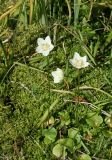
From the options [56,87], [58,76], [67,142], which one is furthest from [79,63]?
[67,142]

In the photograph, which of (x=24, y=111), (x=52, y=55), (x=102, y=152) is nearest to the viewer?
(x=102, y=152)

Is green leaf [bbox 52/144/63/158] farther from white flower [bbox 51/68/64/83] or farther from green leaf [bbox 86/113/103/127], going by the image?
white flower [bbox 51/68/64/83]

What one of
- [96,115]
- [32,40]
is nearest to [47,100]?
[96,115]

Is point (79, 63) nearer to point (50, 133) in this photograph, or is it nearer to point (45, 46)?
point (45, 46)

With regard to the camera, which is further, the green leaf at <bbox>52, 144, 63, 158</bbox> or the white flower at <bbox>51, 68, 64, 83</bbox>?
the white flower at <bbox>51, 68, 64, 83</bbox>

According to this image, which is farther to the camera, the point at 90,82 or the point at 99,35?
the point at 99,35

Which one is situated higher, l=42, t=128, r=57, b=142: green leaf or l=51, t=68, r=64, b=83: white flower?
l=51, t=68, r=64, b=83: white flower

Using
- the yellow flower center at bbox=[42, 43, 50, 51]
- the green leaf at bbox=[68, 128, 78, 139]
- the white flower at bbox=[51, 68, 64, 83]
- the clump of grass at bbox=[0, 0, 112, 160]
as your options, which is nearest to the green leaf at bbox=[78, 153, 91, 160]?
the clump of grass at bbox=[0, 0, 112, 160]

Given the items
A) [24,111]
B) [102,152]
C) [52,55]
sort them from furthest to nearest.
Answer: [52,55]
[24,111]
[102,152]

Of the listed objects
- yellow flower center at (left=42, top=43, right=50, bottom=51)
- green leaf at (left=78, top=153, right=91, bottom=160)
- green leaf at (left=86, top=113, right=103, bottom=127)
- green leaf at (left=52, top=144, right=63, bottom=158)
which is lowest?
green leaf at (left=78, top=153, right=91, bottom=160)

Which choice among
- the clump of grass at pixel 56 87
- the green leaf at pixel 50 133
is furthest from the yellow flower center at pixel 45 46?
the green leaf at pixel 50 133

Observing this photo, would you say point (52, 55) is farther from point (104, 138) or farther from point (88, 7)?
point (104, 138)
